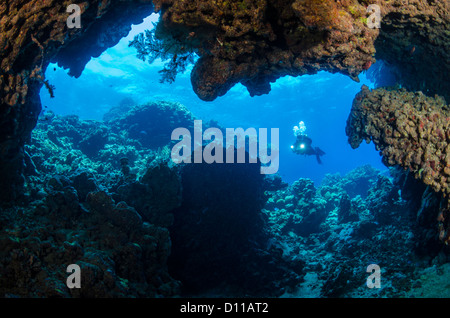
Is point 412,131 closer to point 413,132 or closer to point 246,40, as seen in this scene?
point 413,132

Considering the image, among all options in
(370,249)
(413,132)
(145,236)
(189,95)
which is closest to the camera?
(413,132)

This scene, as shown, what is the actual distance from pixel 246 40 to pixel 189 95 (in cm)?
3783

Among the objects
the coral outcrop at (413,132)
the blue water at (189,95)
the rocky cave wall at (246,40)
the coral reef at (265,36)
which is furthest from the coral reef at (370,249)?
the blue water at (189,95)


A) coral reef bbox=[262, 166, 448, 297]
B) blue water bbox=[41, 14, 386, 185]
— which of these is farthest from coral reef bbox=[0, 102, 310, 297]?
blue water bbox=[41, 14, 386, 185]

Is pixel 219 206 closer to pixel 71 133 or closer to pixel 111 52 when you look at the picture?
pixel 71 133

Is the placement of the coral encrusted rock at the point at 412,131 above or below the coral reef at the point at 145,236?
above

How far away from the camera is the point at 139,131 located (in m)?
18.0

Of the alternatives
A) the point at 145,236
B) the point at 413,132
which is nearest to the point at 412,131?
the point at 413,132

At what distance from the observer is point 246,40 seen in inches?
211

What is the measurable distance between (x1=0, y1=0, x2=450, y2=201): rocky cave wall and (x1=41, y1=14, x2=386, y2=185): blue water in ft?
78.6

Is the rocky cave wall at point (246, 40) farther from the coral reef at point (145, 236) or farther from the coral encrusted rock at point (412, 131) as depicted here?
the coral reef at point (145, 236)

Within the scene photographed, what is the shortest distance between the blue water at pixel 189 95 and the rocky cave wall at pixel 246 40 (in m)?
23.9

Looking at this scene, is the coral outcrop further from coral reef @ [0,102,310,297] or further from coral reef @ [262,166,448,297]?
coral reef @ [0,102,310,297]

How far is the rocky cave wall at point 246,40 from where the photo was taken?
4.40 metres
